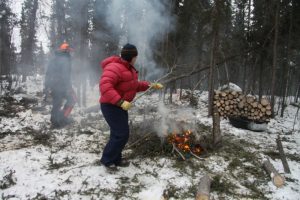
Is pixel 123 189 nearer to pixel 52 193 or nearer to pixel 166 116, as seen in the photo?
pixel 52 193

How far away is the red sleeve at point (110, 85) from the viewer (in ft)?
15.7

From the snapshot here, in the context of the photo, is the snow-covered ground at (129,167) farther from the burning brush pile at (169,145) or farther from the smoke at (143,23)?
the smoke at (143,23)

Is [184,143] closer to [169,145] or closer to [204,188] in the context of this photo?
[169,145]

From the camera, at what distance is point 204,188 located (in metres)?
4.62

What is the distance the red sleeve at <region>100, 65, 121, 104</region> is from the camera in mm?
4777

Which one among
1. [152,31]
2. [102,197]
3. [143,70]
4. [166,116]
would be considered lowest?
[102,197]

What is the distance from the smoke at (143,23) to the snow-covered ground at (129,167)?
451 centimetres

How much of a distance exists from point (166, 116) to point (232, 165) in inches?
84.3

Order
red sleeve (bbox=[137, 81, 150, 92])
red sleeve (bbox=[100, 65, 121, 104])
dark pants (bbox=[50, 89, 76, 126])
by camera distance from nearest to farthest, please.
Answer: red sleeve (bbox=[100, 65, 121, 104]), red sleeve (bbox=[137, 81, 150, 92]), dark pants (bbox=[50, 89, 76, 126])

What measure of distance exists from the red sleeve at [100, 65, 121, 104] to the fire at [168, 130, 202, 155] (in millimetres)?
2109

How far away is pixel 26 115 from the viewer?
9297 millimetres

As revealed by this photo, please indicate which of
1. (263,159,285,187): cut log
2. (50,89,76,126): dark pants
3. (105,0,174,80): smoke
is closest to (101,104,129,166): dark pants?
(263,159,285,187): cut log

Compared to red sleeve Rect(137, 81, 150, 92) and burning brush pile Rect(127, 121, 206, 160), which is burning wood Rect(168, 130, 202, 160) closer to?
burning brush pile Rect(127, 121, 206, 160)

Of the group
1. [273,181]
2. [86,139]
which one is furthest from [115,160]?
[273,181]
